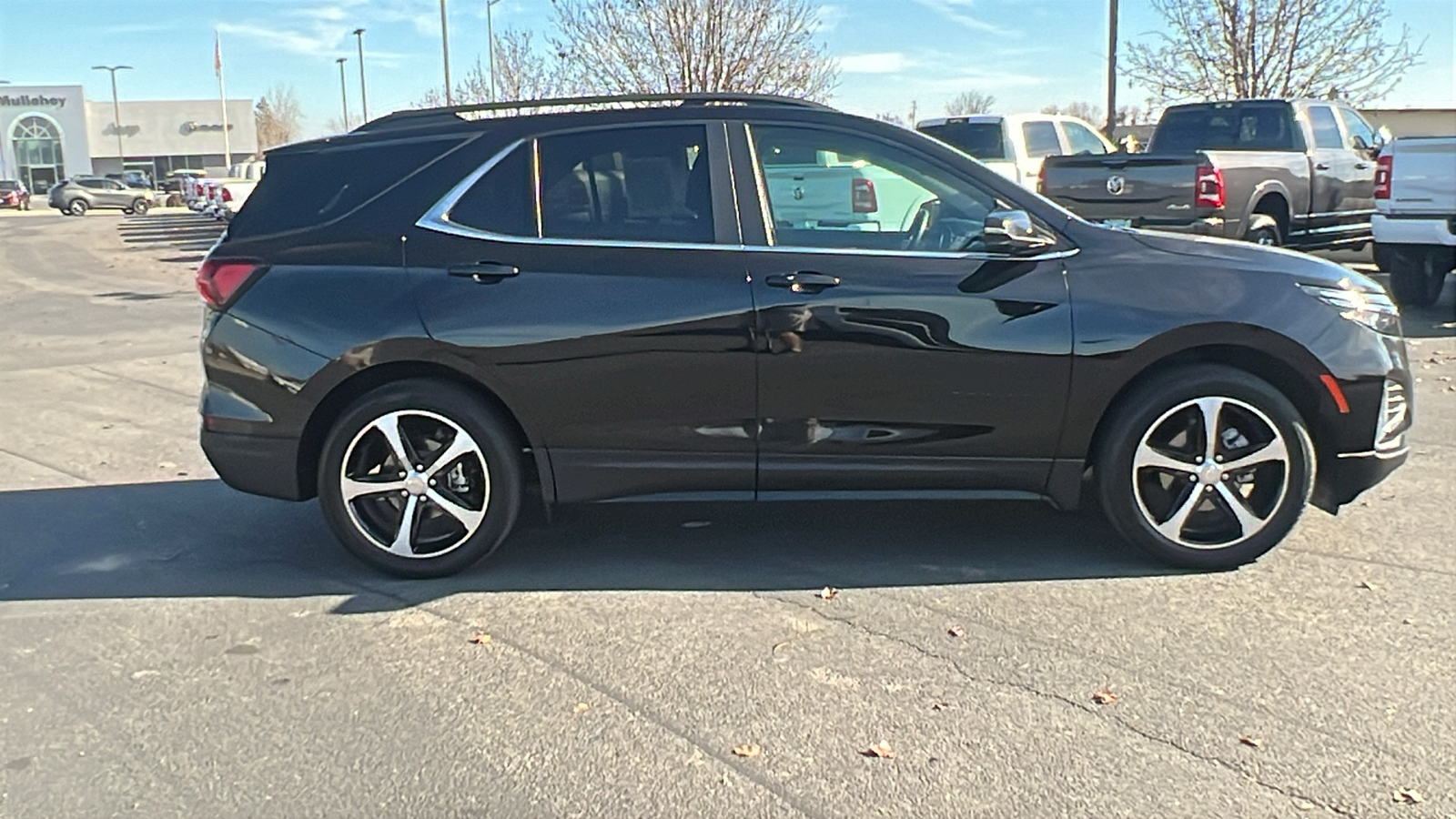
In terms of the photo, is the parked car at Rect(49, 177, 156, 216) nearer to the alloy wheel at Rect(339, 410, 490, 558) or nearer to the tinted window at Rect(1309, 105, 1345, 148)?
the tinted window at Rect(1309, 105, 1345, 148)

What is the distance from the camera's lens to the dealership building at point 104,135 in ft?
280

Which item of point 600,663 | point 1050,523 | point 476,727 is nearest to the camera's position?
point 476,727

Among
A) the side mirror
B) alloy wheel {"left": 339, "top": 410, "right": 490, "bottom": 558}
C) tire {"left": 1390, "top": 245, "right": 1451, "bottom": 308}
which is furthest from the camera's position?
tire {"left": 1390, "top": 245, "right": 1451, "bottom": 308}

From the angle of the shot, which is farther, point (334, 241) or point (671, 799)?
point (334, 241)

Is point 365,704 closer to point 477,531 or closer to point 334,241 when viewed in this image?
point 477,531

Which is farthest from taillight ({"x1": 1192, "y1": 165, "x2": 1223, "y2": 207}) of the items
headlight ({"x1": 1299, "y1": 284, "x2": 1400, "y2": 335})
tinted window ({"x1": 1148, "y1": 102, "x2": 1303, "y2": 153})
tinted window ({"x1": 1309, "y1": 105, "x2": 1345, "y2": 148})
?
headlight ({"x1": 1299, "y1": 284, "x2": 1400, "y2": 335})

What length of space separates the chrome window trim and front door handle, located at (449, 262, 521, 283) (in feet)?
0.35

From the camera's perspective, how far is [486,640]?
416 centimetres

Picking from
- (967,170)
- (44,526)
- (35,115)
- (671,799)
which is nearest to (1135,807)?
(671,799)

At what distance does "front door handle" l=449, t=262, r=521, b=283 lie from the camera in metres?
4.60

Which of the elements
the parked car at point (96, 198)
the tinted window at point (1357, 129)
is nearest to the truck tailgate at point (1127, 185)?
the tinted window at point (1357, 129)

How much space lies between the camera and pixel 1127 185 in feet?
37.1

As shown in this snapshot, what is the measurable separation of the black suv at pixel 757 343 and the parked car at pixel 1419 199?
722 centimetres

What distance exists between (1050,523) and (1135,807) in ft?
7.85
